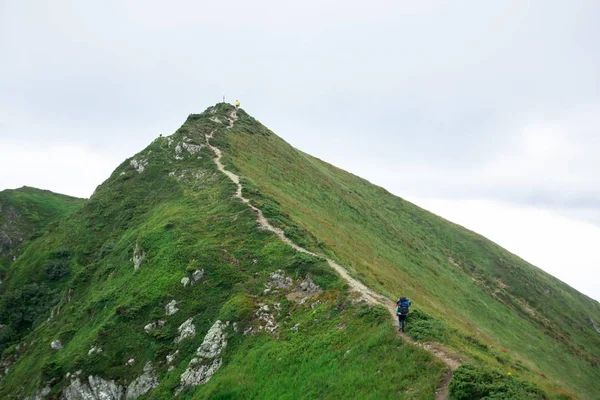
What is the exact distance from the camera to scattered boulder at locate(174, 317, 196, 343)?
28.2 meters

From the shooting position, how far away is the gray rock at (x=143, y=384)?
1040 inches

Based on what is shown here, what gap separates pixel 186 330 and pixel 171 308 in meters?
2.84

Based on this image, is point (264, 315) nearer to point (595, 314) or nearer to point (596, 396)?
point (596, 396)

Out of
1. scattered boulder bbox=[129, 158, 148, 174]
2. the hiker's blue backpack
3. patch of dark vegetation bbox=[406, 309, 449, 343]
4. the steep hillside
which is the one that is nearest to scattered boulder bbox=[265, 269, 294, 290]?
patch of dark vegetation bbox=[406, 309, 449, 343]

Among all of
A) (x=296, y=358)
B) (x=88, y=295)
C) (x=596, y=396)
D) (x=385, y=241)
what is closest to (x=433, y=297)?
(x=385, y=241)

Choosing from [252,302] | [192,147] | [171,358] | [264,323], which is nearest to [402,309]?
[264,323]

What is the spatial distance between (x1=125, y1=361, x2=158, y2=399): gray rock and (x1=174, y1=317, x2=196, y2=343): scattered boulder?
2.70 meters

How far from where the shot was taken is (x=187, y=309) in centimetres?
3008

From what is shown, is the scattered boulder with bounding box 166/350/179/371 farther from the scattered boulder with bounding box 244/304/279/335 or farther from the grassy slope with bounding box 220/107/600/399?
the grassy slope with bounding box 220/107/600/399

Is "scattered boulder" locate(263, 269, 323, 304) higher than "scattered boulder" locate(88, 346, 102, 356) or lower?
higher

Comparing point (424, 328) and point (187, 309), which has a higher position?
point (424, 328)

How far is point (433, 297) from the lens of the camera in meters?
50.2

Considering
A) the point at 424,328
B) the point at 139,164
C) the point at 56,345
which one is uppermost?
the point at 139,164

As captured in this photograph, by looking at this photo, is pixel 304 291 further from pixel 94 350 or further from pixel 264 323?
pixel 94 350
